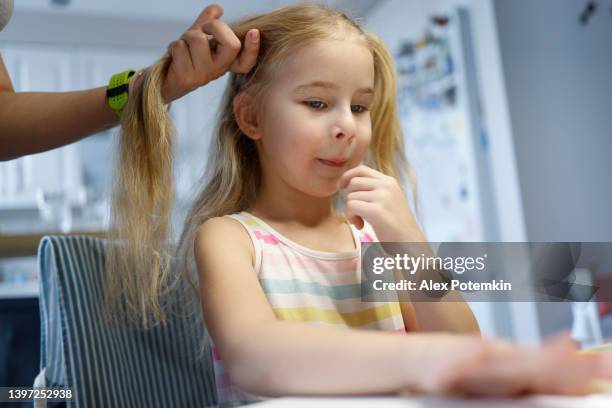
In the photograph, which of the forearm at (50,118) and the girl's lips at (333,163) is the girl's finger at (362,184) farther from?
the forearm at (50,118)

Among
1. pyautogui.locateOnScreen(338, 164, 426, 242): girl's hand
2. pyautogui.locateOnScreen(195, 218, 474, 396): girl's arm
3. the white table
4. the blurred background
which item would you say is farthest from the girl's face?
the blurred background

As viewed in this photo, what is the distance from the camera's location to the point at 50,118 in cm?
84

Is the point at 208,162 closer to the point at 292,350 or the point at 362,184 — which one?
the point at 362,184

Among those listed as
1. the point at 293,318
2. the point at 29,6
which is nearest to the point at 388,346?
the point at 293,318

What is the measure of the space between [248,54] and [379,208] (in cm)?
30

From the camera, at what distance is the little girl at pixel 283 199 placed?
0.66 metres

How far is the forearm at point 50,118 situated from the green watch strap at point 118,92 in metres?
0.02

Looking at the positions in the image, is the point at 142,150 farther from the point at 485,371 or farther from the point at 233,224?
the point at 485,371

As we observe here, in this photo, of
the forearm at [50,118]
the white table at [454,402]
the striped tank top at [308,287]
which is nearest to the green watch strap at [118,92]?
the forearm at [50,118]

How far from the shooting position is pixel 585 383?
325 millimetres

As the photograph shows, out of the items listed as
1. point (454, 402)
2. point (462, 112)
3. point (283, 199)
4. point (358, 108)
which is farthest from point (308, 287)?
point (462, 112)

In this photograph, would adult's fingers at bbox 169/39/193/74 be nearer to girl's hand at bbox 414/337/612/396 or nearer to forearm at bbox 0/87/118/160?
forearm at bbox 0/87/118/160

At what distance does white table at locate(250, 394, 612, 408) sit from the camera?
11.9 inches

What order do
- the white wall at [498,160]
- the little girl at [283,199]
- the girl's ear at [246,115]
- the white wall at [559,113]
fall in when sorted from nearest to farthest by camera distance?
the little girl at [283,199] < the girl's ear at [246,115] < the white wall at [559,113] < the white wall at [498,160]
